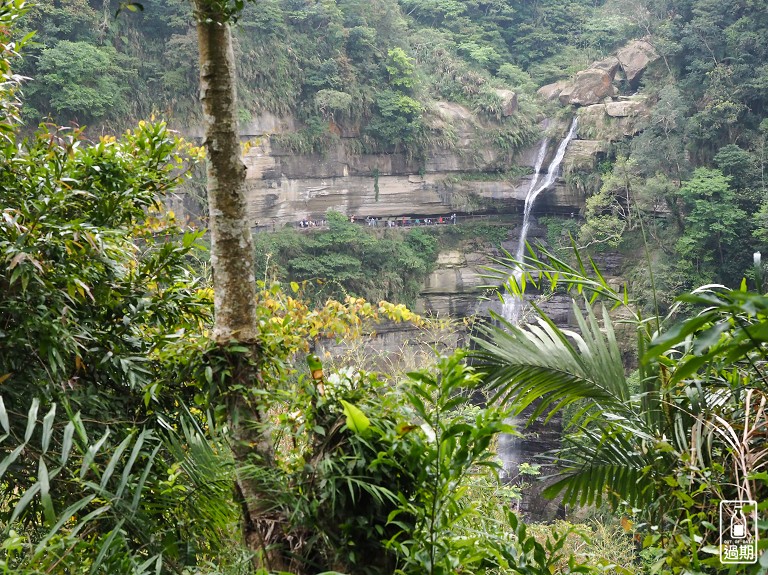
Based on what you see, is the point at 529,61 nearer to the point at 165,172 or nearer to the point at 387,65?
the point at 387,65

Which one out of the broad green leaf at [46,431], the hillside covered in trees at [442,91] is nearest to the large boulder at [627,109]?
the hillside covered in trees at [442,91]

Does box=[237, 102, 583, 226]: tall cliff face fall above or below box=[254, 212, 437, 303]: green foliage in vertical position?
above

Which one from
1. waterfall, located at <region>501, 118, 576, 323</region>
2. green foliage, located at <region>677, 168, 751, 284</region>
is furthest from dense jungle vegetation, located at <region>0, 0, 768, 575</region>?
waterfall, located at <region>501, 118, 576, 323</region>

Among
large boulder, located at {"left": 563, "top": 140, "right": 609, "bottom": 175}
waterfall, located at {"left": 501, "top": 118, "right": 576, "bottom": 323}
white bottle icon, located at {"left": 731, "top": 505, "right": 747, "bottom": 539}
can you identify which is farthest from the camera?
waterfall, located at {"left": 501, "top": 118, "right": 576, "bottom": 323}

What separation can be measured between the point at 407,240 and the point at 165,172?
1125cm

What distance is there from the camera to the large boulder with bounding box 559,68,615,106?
1298cm

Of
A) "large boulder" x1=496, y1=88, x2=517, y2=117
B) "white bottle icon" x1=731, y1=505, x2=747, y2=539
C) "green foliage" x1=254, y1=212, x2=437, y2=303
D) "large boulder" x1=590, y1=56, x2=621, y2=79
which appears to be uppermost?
"large boulder" x1=590, y1=56, x2=621, y2=79

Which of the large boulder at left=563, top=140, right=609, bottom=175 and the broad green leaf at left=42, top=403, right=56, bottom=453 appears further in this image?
the large boulder at left=563, top=140, right=609, bottom=175

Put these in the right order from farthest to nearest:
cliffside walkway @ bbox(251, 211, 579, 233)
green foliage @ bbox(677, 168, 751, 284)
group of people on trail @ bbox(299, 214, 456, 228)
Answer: group of people on trail @ bbox(299, 214, 456, 228) → cliffside walkway @ bbox(251, 211, 579, 233) → green foliage @ bbox(677, 168, 751, 284)

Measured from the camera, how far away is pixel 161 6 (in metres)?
11.4

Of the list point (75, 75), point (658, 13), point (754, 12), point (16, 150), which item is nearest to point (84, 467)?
point (16, 150)

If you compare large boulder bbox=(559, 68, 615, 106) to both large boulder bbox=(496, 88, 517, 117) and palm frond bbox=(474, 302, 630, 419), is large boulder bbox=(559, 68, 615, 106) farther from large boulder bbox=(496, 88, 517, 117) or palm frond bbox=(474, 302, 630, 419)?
palm frond bbox=(474, 302, 630, 419)

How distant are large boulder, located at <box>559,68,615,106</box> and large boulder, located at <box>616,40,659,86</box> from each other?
36 cm

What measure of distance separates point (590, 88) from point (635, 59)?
1042mm
